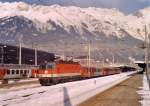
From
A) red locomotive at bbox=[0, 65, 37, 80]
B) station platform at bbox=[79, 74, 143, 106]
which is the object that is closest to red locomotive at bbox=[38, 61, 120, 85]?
red locomotive at bbox=[0, 65, 37, 80]

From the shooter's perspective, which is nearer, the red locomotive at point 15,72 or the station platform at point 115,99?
the station platform at point 115,99

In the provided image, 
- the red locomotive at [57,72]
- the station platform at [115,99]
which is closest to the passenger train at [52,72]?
→ the red locomotive at [57,72]

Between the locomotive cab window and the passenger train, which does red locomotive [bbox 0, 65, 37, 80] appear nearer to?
the passenger train

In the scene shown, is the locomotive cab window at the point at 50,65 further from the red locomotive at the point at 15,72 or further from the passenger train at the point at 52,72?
the red locomotive at the point at 15,72

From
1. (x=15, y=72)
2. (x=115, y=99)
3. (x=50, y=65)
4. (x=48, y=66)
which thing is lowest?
(x=115, y=99)

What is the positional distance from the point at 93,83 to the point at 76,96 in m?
14.5

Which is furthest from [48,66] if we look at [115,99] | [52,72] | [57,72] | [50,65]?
[115,99]

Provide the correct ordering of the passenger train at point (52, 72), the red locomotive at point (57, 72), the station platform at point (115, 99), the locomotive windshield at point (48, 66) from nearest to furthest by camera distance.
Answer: the station platform at point (115, 99)
the red locomotive at point (57, 72)
the passenger train at point (52, 72)
the locomotive windshield at point (48, 66)

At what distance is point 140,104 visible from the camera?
907 inches

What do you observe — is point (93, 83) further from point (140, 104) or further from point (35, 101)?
Answer: point (35, 101)

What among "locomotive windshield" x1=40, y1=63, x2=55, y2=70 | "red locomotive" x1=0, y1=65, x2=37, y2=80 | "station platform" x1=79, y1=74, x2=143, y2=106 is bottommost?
"station platform" x1=79, y1=74, x2=143, y2=106

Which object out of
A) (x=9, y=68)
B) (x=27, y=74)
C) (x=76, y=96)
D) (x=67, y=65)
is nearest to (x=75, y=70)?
(x=67, y=65)

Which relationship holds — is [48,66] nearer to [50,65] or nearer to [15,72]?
[50,65]

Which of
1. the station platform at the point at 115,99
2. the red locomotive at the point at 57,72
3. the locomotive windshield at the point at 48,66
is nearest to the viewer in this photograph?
the station platform at the point at 115,99
